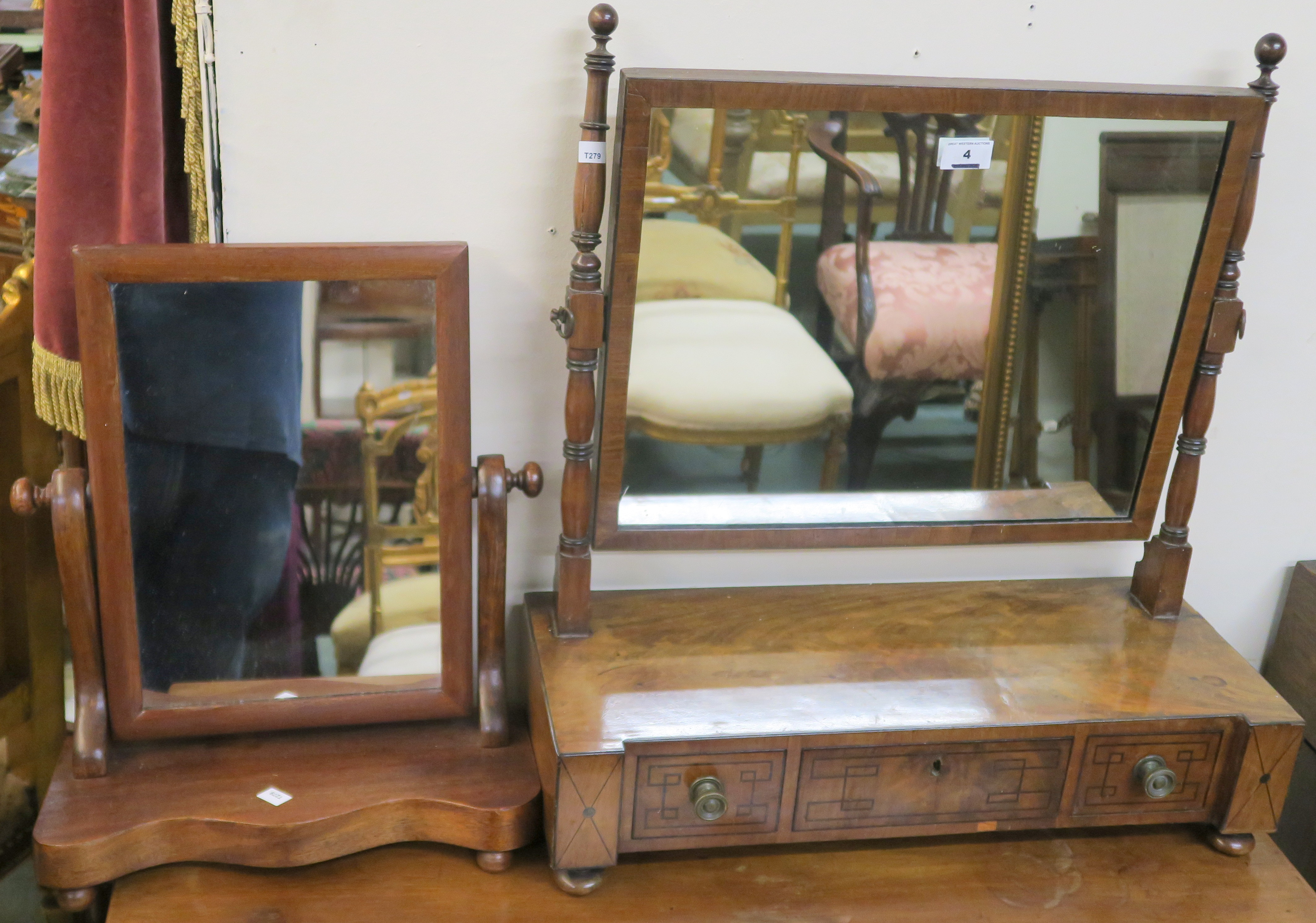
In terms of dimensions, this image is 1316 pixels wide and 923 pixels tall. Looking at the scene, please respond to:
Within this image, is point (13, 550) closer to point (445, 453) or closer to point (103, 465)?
point (103, 465)

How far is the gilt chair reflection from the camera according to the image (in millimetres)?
1101

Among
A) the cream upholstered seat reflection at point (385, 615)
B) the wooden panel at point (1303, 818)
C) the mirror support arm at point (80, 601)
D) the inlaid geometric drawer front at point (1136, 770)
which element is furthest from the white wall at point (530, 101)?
the wooden panel at point (1303, 818)

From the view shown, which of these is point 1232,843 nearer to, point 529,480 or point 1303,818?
point 1303,818

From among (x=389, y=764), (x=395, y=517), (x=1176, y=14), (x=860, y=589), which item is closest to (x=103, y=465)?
(x=395, y=517)

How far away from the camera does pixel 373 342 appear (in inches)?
42.4

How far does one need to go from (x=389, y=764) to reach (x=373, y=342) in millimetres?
391

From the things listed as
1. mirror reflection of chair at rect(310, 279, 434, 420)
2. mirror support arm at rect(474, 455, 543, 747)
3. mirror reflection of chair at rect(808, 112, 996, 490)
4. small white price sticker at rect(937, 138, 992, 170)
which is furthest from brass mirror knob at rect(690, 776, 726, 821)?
small white price sticker at rect(937, 138, 992, 170)

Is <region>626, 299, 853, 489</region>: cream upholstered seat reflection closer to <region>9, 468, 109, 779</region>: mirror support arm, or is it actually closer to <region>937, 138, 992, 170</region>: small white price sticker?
<region>937, 138, 992, 170</region>: small white price sticker

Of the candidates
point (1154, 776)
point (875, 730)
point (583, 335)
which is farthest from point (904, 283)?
point (1154, 776)

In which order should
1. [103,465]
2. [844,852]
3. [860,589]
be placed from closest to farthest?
1. [103,465]
2. [844,852]
3. [860,589]

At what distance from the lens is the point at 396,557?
1.14 meters

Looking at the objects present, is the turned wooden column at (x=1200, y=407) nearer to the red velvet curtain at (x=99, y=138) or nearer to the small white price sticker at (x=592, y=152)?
the small white price sticker at (x=592, y=152)

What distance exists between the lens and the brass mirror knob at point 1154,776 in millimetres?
1136

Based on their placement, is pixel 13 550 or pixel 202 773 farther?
pixel 13 550
